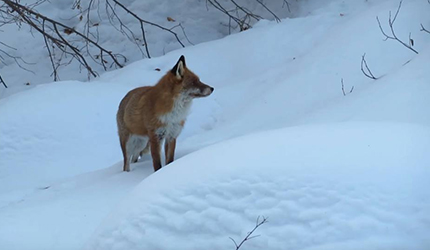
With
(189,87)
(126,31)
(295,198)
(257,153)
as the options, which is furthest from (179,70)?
(126,31)

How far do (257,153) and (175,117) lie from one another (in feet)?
8.30

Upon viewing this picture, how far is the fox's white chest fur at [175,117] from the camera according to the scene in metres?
5.88

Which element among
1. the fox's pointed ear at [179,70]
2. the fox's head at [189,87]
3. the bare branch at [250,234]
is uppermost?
the fox's pointed ear at [179,70]

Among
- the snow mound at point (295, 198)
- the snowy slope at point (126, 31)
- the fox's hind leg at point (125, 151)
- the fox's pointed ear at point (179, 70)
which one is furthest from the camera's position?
the snowy slope at point (126, 31)

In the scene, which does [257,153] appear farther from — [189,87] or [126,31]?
[126,31]

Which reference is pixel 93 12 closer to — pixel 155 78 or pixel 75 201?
pixel 155 78

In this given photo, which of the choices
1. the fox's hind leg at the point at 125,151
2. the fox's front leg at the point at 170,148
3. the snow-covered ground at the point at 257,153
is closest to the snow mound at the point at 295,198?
the snow-covered ground at the point at 257,153

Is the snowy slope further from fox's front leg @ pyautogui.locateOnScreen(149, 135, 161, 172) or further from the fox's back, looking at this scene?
fox's front leg @ pyautogui.locateOnScreen(149, 135, 161, 172)

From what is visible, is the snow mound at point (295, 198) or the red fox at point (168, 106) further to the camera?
the red fox at point (168, 106)

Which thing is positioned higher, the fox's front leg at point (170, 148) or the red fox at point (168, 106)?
the red fox at point (168, 106)

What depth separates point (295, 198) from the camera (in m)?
3.12

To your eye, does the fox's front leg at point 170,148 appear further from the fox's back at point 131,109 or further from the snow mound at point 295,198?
the snow mound at point 295,198

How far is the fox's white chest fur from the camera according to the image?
5882mm

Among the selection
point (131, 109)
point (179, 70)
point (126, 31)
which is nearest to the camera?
point (179, 70)
